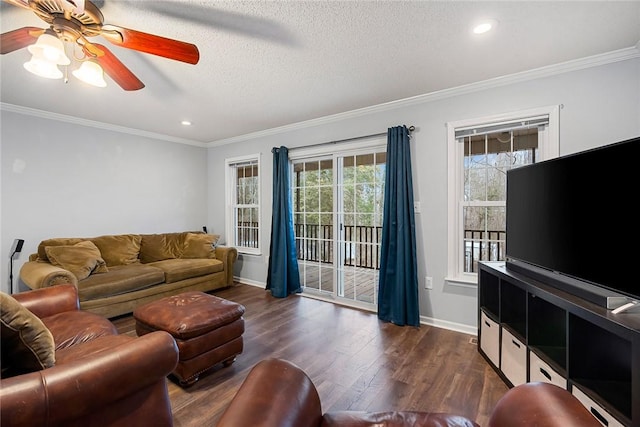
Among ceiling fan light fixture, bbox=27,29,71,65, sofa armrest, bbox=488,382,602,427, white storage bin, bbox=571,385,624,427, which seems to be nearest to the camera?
sofa armrest, bbox=488,382,602,427

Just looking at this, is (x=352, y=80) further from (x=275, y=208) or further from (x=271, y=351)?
(x=271, y=351)

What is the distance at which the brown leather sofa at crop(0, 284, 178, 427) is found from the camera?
0.93m

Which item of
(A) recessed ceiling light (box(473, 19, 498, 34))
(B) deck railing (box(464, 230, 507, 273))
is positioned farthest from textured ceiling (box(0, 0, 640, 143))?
(B) deck railing (box(464, 230, 507, 273))

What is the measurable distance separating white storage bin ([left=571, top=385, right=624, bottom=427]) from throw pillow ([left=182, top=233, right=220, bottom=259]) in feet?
14.1

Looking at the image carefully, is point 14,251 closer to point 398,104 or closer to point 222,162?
point 222,162

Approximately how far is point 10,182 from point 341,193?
4.06 meters

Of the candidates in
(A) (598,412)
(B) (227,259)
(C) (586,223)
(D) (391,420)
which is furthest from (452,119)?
(B) (227,259)

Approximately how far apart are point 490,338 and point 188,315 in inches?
94.6

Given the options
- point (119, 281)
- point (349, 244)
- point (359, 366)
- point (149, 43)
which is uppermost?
point (149, 43)

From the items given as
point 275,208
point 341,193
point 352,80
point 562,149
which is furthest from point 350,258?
point 562,149

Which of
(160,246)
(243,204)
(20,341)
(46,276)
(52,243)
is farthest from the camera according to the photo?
(243,204)

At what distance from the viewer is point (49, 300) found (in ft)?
6.90

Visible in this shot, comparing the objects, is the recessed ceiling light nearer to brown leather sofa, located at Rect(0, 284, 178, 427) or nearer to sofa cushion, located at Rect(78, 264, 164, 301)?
brown leather sofa, located at Rect(0, 284, 178, 427)

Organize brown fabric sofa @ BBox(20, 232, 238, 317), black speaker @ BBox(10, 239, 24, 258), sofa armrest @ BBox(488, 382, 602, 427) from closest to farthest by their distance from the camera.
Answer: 1. sofa armrest @ BBox(488, 382, 602, 427)
2. brown fabric sofa @ BBox(20, 232, 238, 317)
3. black speaker @ BBox(10, 239, 24, 258)
